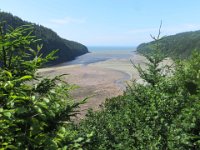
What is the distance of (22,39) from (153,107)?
9091mm

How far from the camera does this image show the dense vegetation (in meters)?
3.88

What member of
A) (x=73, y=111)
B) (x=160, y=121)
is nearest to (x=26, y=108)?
(x=73, y=111)

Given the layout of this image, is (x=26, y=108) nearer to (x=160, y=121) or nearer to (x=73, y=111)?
(x=73, y=111)

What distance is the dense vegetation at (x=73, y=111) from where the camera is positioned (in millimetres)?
3875

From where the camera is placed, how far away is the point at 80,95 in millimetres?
58000

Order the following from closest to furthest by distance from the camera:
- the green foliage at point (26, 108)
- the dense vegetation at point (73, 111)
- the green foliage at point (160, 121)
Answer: the green foliage at point (26, 108) < the dense vegetation at point (73, 111) < the green foliage at point (160, 121)

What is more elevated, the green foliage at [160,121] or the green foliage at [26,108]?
the green foliage at [26,108]

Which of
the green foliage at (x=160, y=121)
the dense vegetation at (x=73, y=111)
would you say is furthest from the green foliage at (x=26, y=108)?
the green foliage at (x=160, y=121)

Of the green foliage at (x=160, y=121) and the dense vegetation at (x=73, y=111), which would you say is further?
the green foliage at (x=160, y=121)

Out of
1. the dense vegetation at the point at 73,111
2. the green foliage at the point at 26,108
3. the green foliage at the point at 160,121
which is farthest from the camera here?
the green foliage at the point at 160,121

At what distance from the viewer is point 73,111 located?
5582mm

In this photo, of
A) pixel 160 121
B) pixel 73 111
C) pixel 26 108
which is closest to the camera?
pixel 26 108

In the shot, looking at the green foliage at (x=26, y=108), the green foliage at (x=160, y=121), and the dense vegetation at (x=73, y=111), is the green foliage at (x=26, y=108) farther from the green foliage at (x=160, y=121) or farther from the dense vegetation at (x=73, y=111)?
the green foliage at (x=160, y=121)

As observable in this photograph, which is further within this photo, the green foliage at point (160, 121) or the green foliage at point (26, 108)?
the green foliage at point (160, 121)
